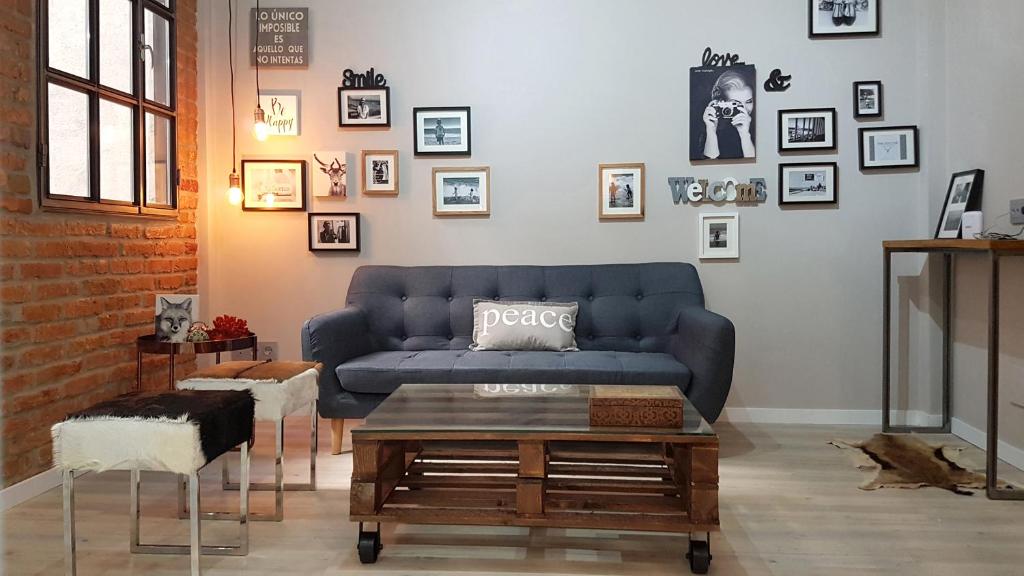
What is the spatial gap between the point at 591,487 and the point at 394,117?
260cm

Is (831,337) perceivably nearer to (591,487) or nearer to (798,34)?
(798,34)

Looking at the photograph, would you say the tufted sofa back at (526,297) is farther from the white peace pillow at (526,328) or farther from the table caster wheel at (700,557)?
the table caster wheel at (700,557)

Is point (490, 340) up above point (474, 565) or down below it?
above

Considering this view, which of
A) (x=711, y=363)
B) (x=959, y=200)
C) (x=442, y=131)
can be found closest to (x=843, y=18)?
(x=959, y=200)

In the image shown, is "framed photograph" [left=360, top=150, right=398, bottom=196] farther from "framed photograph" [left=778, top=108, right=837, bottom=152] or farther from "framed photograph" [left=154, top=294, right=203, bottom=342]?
"framed photograph" [left=778, top=108, right=837, bottom=152]

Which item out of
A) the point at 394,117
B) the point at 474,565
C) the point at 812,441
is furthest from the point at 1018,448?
the point at 394,117

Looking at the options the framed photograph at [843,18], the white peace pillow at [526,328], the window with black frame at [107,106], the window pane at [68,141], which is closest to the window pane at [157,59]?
the window with black frame at [107,106]

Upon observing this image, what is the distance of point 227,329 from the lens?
3465 millimetres

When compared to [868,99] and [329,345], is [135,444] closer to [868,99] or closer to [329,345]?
[329,345]

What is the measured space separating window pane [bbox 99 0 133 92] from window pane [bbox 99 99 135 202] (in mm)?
118

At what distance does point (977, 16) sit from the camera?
3490 mm

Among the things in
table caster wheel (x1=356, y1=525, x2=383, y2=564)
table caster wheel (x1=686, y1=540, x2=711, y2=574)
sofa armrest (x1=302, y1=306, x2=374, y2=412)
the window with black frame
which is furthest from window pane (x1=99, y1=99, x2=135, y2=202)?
table caster wheel (x1=686, y1=540, x2=711, y2=574)

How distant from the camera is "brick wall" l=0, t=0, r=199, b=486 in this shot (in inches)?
107

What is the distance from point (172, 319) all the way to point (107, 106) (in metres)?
1.01
